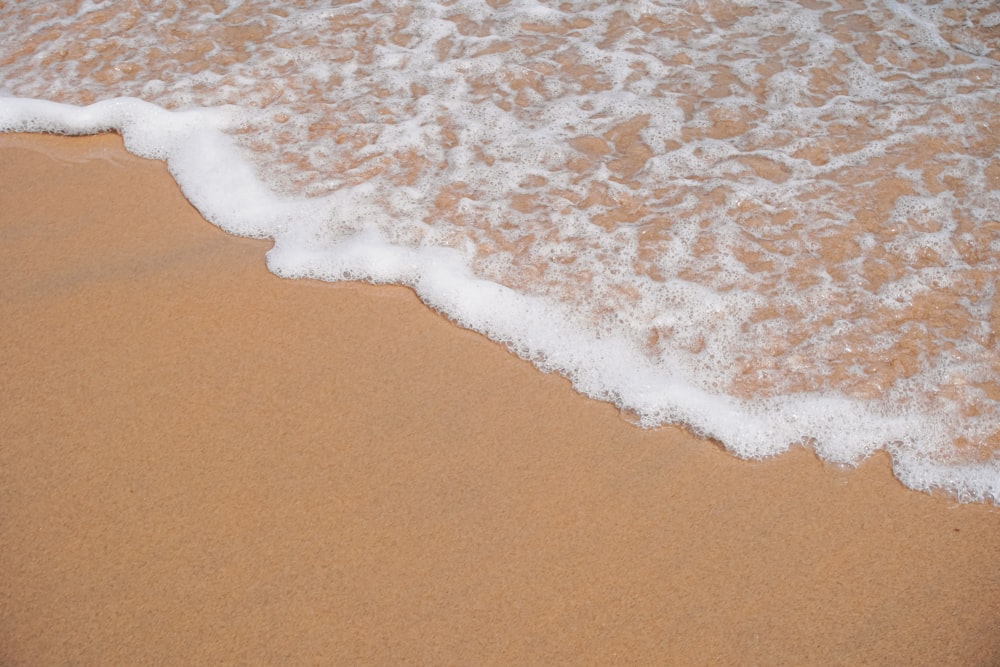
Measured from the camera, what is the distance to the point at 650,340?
255 cm

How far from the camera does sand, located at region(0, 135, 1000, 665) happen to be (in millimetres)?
1855

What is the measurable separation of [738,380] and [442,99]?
175 centimetres

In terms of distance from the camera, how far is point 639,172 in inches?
123

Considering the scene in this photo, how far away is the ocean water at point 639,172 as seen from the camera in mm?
2441

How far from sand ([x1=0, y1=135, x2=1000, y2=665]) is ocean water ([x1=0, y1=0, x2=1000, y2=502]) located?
17 cm

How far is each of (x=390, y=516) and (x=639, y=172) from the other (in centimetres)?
165

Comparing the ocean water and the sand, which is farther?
the ocean water

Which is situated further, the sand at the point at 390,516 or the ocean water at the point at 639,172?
the ocean water at the point at 639,172

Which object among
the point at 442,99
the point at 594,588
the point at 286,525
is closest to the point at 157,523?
the point at 286,525

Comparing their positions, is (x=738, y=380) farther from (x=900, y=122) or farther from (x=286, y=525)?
(x=900, y=122)

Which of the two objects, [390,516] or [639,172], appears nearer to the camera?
[390,516]

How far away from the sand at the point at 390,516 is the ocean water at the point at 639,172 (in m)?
0.17

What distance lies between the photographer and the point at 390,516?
2.06 metres

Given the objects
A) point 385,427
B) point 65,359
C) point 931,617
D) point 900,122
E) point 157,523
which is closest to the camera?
point 931,617
